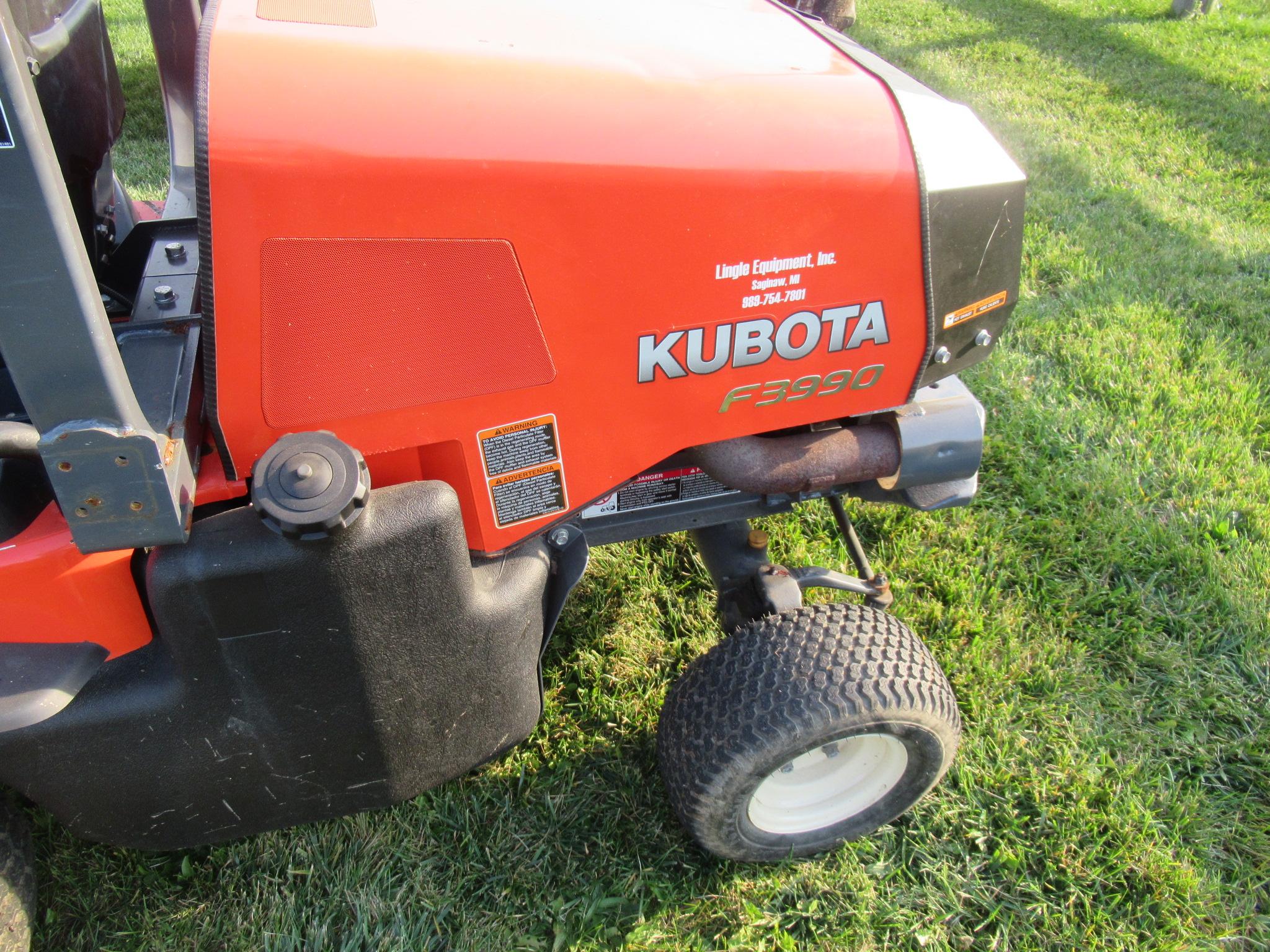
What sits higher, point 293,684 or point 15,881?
point 293,684

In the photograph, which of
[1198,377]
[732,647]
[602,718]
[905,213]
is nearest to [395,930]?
[602,718]

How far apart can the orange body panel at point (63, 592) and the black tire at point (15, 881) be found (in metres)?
0.47

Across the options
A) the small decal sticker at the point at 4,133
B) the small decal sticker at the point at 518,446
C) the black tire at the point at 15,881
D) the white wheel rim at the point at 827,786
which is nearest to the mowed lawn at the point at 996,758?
the white wheel rim at the point at 827,786

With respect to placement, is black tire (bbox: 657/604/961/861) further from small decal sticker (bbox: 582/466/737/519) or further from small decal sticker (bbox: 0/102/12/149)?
small decal sticker (bbox: 0/102/12/149)

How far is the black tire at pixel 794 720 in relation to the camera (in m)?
1.48

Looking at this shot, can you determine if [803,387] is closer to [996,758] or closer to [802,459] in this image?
[802,459]

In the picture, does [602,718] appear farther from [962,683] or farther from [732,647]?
[962,683]

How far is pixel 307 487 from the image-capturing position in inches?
41.9

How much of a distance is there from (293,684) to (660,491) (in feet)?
2.42

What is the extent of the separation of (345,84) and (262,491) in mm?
507

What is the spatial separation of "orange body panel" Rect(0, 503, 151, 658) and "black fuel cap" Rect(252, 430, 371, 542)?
0.95 ft

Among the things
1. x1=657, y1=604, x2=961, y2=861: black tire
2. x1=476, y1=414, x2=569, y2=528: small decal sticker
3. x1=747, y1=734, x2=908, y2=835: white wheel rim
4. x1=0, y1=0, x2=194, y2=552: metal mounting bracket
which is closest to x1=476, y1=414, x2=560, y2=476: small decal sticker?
x1=476, y1=414, x2=569, y2=528: small decal sticker

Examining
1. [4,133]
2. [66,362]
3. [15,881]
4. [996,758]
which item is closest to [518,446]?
[66,362]

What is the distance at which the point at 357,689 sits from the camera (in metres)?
1.29
